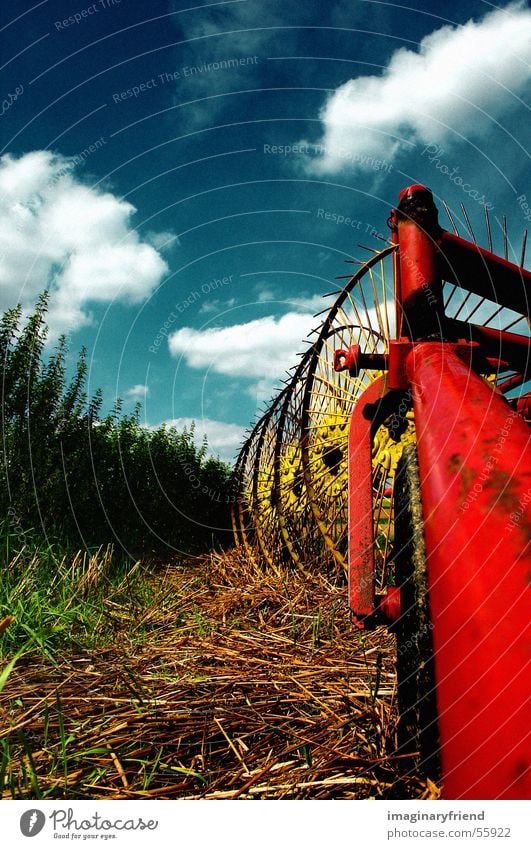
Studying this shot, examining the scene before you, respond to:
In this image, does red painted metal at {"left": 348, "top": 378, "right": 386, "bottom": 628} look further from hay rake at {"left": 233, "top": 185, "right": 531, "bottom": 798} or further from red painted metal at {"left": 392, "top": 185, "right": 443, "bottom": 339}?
red painted metal at {"left": 392, "top": 185, "right": 443, "bottom": 339}

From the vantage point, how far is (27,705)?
4.84 feet

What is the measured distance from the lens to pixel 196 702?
57.0 inches

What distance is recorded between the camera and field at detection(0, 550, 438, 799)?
3.42ft

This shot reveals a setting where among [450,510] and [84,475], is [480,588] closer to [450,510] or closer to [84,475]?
[450,510]

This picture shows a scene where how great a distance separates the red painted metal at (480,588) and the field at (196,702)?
506 mm

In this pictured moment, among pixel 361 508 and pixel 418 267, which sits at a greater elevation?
pixel 418 267

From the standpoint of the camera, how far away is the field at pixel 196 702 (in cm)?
104

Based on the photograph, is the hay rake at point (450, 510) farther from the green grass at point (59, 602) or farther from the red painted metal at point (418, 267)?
the green grass at point (59, 602)

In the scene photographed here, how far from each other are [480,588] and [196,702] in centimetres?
134

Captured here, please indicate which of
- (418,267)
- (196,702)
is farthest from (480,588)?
(196,702)

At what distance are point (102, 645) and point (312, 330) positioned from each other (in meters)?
2.13

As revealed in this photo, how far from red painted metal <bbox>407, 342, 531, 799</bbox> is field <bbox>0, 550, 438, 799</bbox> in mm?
506

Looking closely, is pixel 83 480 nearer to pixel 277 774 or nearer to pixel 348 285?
pixel 348 285

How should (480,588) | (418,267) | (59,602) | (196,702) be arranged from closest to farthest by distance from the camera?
(480,588) → (418,267) → (196,702) → (59,602)
